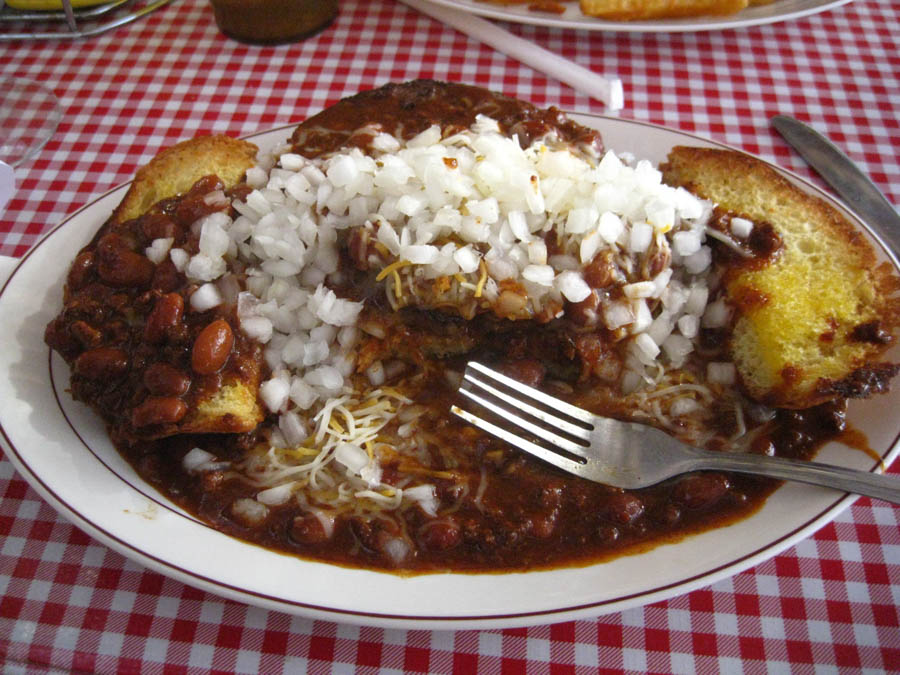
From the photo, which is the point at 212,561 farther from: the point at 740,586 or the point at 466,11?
the point at 466,11

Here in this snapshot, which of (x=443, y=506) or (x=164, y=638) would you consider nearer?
(x=164, y=638)

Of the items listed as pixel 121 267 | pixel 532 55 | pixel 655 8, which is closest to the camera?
pixel 121 267

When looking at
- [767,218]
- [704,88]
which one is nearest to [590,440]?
[767,218]

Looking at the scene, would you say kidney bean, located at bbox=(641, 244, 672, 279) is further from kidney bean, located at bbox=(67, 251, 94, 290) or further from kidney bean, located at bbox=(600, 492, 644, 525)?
kidney bean, located at bbox=(67, 251, 94, 290)

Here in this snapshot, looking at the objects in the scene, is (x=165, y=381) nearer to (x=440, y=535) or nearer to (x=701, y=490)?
(x=440, y=535)

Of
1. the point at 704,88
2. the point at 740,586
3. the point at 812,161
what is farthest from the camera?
the point at 704,88

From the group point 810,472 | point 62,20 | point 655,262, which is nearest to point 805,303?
point 655,262
